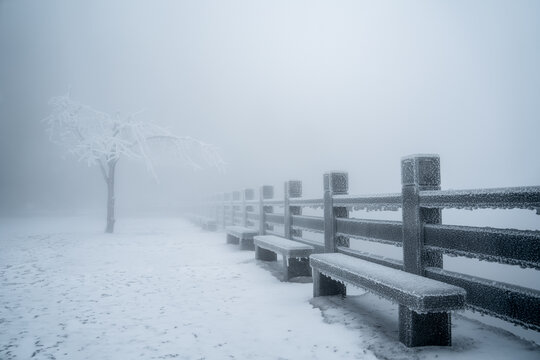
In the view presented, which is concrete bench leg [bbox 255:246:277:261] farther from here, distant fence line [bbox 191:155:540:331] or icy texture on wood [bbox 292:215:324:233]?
distant fence line [bbox 191:155:540:331]

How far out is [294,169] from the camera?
115 meters

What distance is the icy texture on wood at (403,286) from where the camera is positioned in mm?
2447

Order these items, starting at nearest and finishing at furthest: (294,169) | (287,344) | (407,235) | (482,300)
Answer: (482,300)
(287,344)
(407,235)
(294,169)

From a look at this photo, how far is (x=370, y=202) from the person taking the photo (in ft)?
14.6

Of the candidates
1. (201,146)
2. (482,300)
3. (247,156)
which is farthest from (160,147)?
(247,156)

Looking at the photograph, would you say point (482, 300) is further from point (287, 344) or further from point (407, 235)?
point (287, 344)

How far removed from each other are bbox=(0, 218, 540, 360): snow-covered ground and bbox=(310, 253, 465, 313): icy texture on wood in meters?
0.47

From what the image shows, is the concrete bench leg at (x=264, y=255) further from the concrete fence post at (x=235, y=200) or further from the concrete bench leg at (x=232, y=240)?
the concrete fence post at (x=235, y=200)

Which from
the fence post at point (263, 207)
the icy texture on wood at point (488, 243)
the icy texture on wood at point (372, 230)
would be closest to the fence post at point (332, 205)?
the icy texture on wood at point (372, 230)

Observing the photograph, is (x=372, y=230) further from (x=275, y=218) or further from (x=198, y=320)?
(x=275, y=218)

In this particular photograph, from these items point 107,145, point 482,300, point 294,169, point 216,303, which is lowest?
point 216,303

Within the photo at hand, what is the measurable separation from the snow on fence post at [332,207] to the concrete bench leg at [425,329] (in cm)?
252

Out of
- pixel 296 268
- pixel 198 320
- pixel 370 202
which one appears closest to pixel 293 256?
pixel 296 268

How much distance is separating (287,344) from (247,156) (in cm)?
10440
